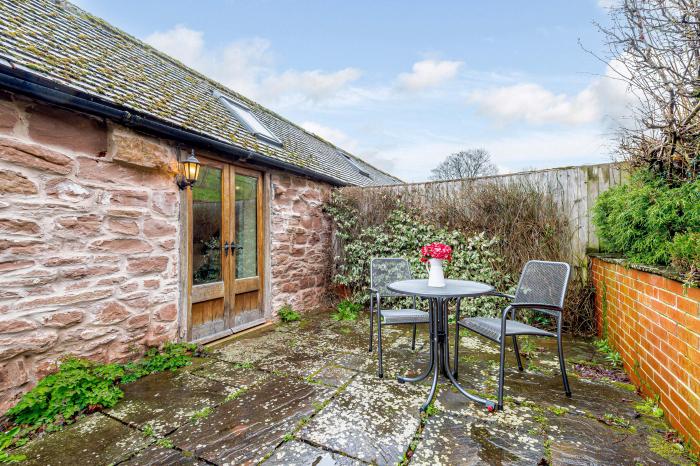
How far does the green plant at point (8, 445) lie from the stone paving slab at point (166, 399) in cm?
47

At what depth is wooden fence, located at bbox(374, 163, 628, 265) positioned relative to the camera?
397cm

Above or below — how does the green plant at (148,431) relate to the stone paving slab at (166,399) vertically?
above

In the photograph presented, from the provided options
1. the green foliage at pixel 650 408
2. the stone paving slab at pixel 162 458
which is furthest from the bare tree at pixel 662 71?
the stone paving slab at pixel 162 458

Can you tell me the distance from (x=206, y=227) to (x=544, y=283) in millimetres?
3745

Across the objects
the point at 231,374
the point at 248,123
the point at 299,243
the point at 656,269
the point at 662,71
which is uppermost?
the point at 248,123

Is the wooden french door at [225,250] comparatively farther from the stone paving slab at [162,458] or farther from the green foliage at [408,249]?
the stone paving slab at [162,458]

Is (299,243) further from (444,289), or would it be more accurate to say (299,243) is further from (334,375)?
(444,289)

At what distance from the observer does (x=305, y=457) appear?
169 cm

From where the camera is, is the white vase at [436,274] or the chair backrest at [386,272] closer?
the white vase at [436,274]

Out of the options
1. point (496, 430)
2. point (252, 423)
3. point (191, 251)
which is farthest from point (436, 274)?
point (191, 251)

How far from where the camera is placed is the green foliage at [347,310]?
4971 mm

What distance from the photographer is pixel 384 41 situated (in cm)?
677

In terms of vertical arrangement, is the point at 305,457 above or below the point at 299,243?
below

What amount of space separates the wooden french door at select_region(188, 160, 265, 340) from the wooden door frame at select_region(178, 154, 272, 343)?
18mm
